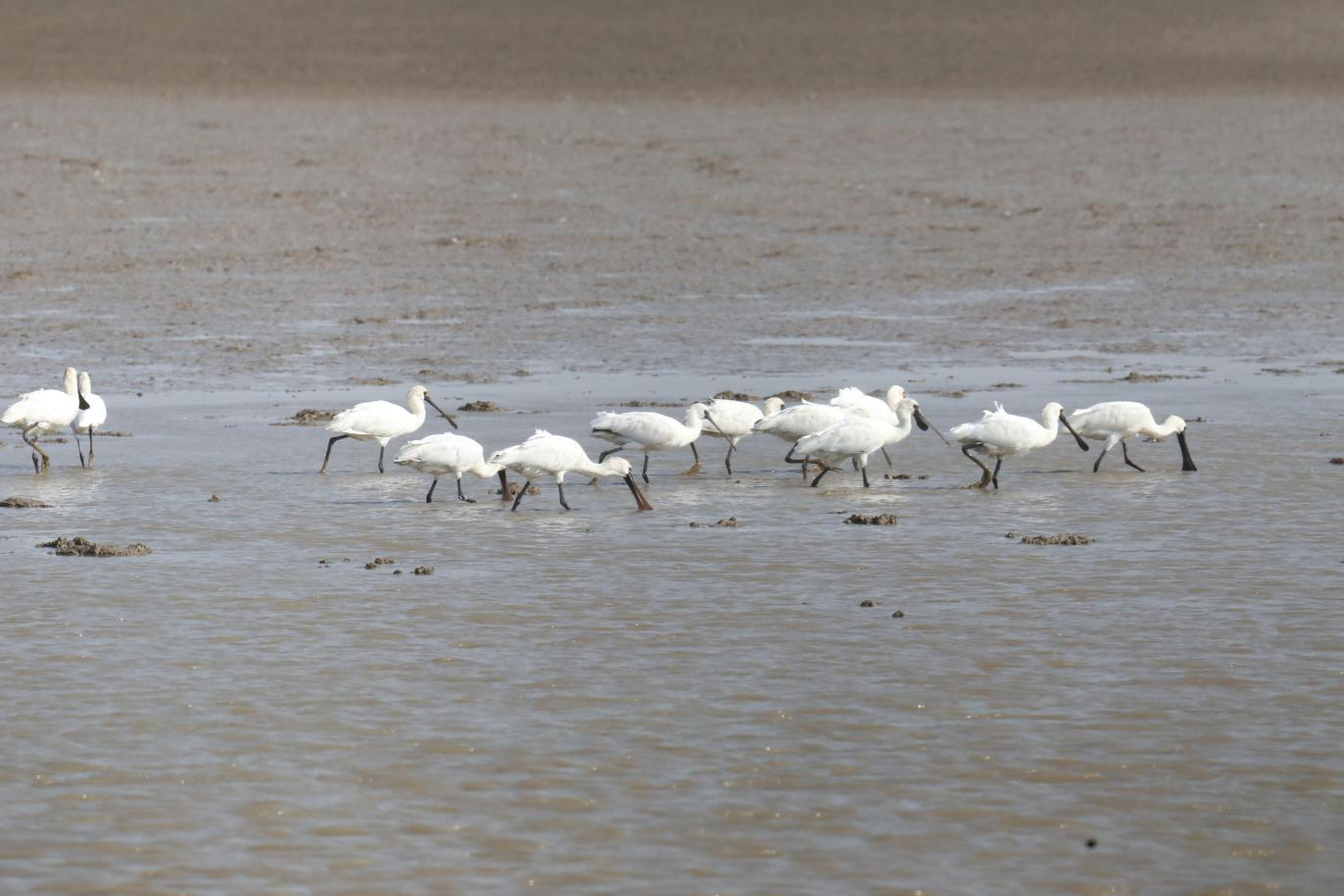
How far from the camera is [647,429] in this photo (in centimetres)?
1430

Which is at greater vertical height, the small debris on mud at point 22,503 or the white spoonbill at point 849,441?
the white spoonbill at point 849,441

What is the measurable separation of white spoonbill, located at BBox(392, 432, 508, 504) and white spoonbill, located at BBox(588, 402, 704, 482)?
3.29 ft

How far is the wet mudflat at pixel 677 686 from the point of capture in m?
6.83

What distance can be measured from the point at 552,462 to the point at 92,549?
2735 mm

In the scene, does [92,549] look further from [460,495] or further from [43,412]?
[43,412]

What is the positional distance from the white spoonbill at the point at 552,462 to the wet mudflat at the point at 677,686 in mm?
216

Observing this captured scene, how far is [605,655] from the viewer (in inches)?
370

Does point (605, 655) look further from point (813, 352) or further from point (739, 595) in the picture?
point (813, 352)

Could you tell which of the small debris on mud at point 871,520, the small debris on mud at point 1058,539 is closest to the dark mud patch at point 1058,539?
the small debris on mud at point 1058,539

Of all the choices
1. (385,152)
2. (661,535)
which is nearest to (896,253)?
(385,152)

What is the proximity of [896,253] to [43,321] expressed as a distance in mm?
10443

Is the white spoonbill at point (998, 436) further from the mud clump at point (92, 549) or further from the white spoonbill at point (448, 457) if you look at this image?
the mud clump at point (92, 549)

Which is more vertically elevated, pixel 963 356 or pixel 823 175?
pixel 823 175

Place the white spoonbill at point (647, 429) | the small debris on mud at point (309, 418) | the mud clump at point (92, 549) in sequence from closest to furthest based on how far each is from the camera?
the mud clump at point (92, 549) → the white spoonbill at point (647, 429) → the small debris on mud at point (309, 418)
